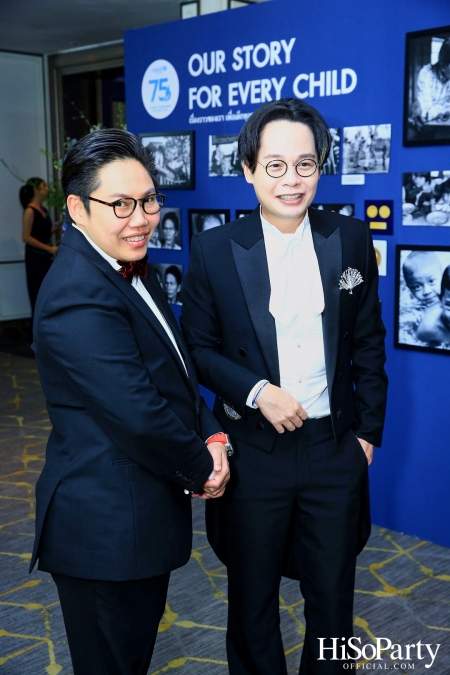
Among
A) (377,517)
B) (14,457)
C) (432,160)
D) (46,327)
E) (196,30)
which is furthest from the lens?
(14,457)

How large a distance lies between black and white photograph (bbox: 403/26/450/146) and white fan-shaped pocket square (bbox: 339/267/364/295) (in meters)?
1.43

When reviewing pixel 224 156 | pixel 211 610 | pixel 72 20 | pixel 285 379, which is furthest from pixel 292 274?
pixel 72 20

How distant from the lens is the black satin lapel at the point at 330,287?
208 cm

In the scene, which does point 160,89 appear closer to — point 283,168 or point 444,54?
point 444,54

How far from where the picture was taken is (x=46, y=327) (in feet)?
5.35

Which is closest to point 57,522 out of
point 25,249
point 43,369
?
point 43,369

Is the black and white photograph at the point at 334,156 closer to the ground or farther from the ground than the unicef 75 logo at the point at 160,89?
closer to the ground

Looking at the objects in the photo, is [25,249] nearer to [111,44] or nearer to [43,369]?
[111,44]

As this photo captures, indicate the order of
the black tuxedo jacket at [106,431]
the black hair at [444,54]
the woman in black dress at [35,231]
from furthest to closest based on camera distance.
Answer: the woman in black dress at [35,231] → the black hair at [444,54] → the black tuxedo jacket at [106,431]

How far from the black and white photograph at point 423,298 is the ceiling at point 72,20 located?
4.08 m

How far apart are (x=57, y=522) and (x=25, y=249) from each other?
24.3 feet

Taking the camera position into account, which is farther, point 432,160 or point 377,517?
point 377,517

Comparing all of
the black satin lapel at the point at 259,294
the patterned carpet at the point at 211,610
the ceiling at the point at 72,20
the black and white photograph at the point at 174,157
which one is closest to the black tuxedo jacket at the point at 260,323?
the black satin lapel at the point at 259,294

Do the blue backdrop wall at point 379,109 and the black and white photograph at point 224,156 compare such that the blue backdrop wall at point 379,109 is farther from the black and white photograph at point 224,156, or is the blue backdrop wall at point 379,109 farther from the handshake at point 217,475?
the handshake at point 217,475
